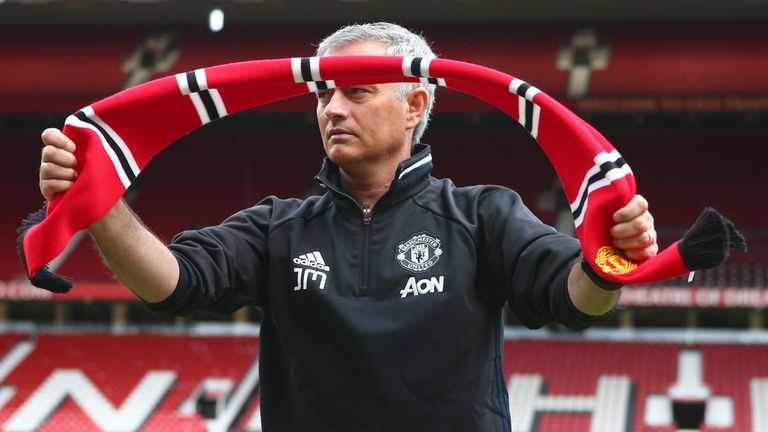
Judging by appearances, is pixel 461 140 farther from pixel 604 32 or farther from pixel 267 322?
pixel 267 322

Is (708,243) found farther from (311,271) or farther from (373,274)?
(311,271)

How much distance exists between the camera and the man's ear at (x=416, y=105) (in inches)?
115

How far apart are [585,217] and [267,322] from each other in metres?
0.82

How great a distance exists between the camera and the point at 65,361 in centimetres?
1552

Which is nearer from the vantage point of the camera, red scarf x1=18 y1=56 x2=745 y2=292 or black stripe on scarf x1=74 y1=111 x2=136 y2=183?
red scarf x1=18 y1=56 x2=745 y2=292

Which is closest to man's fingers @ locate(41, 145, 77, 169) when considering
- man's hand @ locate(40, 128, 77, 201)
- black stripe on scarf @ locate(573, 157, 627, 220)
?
man's hand @ locate(40, 128, 77, 201)

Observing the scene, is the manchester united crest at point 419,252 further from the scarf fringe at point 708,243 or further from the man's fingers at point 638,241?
the scarf fringe at point 708,243

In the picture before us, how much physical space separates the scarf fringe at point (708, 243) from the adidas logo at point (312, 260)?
86 centimetres

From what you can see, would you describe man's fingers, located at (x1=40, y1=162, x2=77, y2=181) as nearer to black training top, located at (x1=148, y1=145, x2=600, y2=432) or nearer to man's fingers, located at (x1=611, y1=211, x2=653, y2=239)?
black training top, located at (x1=148, y1=145, x2=600, y2=432)

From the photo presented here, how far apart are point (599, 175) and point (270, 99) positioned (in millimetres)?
784

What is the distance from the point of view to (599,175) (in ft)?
7.96

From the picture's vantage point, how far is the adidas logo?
9.01 ft

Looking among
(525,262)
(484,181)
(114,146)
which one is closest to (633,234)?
(525,262)

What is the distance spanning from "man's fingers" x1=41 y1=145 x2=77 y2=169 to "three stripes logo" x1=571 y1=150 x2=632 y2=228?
1.01 meters
